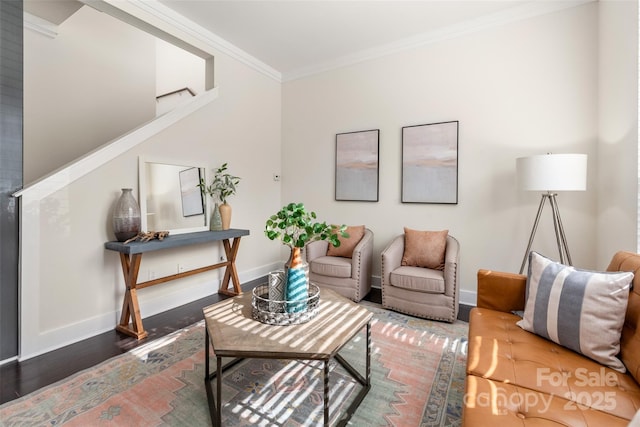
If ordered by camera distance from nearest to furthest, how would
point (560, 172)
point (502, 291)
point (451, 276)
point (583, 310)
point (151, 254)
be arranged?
point (583, 310) < point (502, 291) < point (560, 172) < point (451, 276) < point (151, 254)

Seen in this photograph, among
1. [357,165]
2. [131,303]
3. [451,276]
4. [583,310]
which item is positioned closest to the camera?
[583,310]

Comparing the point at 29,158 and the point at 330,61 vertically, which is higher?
the point at 330,61

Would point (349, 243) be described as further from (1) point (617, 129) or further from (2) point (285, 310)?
(1) point (617, 129)

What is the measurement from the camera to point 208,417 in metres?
1.57

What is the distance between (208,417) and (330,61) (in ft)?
13.8

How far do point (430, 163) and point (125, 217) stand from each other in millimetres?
3231

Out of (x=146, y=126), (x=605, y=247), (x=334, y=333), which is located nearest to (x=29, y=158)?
(x=146, y=126)

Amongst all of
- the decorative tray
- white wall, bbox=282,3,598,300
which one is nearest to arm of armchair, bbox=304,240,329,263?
white wall, bbox=282,3,598,300

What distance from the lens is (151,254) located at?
9.86 ft

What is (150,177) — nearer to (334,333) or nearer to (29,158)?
(29,158)

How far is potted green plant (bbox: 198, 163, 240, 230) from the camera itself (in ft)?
11.4

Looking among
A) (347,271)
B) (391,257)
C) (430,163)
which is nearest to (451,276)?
(391,257)

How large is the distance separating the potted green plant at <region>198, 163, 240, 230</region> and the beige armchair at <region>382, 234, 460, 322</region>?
1.93 meters

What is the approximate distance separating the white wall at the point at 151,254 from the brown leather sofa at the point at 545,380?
9.52 feet
